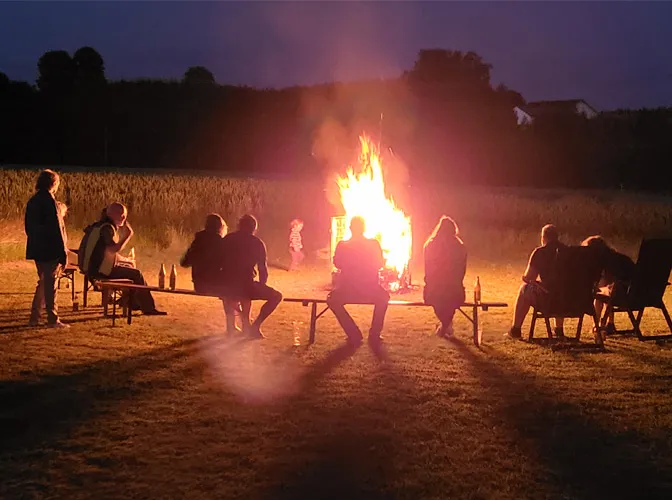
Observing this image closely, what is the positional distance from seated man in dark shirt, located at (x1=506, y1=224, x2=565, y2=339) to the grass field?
446mm

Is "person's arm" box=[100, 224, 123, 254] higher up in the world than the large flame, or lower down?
lower down

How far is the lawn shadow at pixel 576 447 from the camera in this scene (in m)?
4.48

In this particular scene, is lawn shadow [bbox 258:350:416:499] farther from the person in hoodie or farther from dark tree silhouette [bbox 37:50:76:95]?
dark tree silhouette [bbox 37:50:76:95]

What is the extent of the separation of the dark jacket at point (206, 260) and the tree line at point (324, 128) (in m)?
23.7

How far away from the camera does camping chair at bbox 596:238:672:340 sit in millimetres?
8133

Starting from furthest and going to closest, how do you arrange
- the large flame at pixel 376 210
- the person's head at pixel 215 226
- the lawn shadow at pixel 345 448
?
the large flame at pixel 376 210 → the person's head at pixel 215 226 → the lawn shadow at pixel 345 448

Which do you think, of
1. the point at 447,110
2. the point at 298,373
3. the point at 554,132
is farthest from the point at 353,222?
the point at 447,110

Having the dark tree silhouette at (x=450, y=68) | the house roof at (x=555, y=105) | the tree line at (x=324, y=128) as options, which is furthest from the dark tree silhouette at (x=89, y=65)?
the house roof at (x=555, y=105)

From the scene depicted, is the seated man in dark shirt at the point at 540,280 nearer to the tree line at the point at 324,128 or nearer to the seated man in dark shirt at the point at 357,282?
the seated man in dark shirt at the point at 357,282

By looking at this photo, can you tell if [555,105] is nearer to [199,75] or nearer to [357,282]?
[199,75]

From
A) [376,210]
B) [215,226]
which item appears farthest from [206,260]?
[376,210]

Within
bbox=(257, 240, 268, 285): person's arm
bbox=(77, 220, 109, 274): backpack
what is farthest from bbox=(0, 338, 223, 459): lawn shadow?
bbox=(77, 220, 109, 274): backpack

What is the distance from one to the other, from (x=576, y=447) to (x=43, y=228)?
5764 mm

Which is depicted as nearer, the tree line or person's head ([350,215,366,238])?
person's head ([350,215,366,238])
